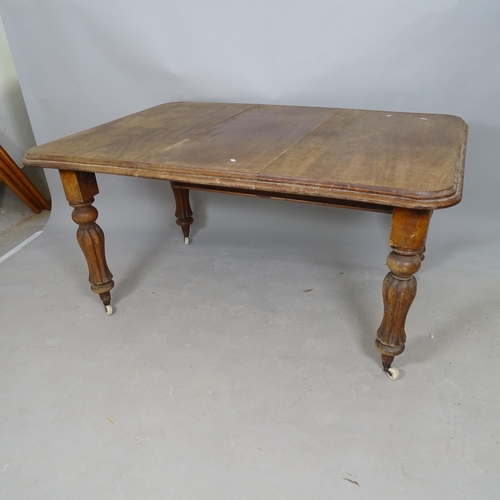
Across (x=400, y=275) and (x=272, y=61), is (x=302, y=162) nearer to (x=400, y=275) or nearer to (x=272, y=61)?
(x=400, y=275)

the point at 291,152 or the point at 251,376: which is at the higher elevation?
the point at 291,152

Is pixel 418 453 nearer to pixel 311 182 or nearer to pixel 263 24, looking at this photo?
pixel 311 182

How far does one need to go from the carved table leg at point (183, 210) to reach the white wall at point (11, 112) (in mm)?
1210

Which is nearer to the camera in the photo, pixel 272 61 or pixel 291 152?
pixel 291 152

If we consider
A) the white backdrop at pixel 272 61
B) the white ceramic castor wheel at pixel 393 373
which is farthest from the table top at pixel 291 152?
the white ceramic castor wheel at pixel 393 373

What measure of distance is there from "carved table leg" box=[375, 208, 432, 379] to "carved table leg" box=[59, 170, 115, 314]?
1.09 meters

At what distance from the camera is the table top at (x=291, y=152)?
132 centimetres

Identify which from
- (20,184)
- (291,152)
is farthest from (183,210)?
(20,184)

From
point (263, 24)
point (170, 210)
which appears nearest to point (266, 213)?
point (170, 210)

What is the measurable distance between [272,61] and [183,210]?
840 mm

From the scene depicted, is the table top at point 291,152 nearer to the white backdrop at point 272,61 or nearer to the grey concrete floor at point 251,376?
the white backdrop at point 272,61

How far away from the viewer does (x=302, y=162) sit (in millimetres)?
1476

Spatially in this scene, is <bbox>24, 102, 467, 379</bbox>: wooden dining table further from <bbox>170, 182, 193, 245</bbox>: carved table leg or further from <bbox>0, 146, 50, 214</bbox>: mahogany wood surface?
<bbox>0, 146, 50, 214</bbox>: mahogany wood surface

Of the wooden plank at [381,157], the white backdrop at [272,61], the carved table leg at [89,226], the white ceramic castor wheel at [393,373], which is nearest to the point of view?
the wooden plank at [381,157]
